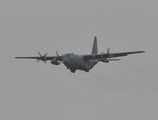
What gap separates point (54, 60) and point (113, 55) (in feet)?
36.0

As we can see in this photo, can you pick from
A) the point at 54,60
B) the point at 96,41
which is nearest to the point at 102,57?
the point at 54,60

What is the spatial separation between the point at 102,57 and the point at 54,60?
910cm

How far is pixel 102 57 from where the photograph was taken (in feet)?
284

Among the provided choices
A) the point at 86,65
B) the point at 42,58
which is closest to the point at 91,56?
the point at 86,65

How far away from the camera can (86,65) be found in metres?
88.3

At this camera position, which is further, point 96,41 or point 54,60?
point 96,41

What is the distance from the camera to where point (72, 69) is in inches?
3457

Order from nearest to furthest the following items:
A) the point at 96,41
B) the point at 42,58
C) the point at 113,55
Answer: the point at 113,55 → the point at 42,58 → the point at 96,41

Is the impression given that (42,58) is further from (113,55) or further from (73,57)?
(113,55)

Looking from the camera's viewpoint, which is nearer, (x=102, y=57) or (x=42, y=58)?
(x=102, y=57)

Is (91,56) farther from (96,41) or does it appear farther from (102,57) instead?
(96,41)

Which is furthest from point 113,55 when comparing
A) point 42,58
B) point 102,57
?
point 42,58

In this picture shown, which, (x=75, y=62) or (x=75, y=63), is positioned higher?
(x=75, y=62)

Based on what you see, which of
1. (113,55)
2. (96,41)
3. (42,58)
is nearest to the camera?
(113,55)
